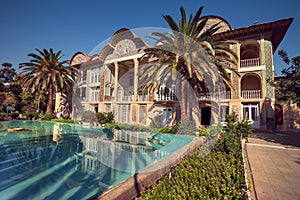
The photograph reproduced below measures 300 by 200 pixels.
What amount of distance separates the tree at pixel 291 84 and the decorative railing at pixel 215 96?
18.1 ft

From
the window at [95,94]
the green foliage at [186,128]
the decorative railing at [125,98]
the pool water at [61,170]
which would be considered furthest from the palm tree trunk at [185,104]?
the window at [95,94]

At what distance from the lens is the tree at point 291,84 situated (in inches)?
357

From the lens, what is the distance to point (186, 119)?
1231 cm

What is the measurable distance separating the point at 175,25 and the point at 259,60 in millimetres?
9521

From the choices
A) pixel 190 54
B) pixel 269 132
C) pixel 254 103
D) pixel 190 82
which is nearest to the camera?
pixel 190 54

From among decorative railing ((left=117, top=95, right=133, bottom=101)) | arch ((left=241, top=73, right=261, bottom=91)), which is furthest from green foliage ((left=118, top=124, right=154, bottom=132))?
arch ((left=241, top=73, right=261, bottom=91))

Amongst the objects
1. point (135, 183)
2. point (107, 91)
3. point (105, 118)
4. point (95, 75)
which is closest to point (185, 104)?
point (105, 118)

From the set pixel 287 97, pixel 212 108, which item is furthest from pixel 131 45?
pixel 287 97

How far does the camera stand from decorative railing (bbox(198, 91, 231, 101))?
49.5 feet

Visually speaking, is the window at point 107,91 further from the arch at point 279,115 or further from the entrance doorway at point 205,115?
the arch at point 279,115

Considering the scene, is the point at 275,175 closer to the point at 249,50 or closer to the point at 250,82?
the point at 250,82

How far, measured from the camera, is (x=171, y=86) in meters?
14.4

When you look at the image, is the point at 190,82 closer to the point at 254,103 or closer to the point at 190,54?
the point at 190,54

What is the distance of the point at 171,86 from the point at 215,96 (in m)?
4.54
